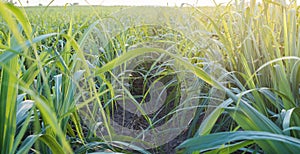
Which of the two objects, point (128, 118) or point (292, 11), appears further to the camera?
point (128, 118)

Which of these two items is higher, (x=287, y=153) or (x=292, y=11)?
(x=292, y=11)

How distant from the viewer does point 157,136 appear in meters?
1.09

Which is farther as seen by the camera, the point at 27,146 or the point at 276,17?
the point at 276,17

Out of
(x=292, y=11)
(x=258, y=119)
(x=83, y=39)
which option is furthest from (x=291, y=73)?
(x=83, y=39)

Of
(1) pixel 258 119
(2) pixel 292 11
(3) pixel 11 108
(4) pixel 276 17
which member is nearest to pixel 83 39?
(3) pixel 11 108

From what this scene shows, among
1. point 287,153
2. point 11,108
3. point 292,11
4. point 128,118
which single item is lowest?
point 128,118

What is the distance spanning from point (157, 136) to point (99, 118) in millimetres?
206

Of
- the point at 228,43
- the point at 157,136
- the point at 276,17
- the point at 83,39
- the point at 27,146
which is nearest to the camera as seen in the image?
the point at 27,146

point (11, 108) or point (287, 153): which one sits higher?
point (11, 108)

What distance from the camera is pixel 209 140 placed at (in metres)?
0.64

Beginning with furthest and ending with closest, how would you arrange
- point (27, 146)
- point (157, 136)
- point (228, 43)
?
1. point (228, 43)
2. point (157, 136)
3. point (27, 146)

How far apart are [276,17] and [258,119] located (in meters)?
0.78

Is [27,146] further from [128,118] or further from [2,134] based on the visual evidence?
[128,118]

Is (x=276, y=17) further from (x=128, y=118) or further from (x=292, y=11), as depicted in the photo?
(x=128, y=118)
